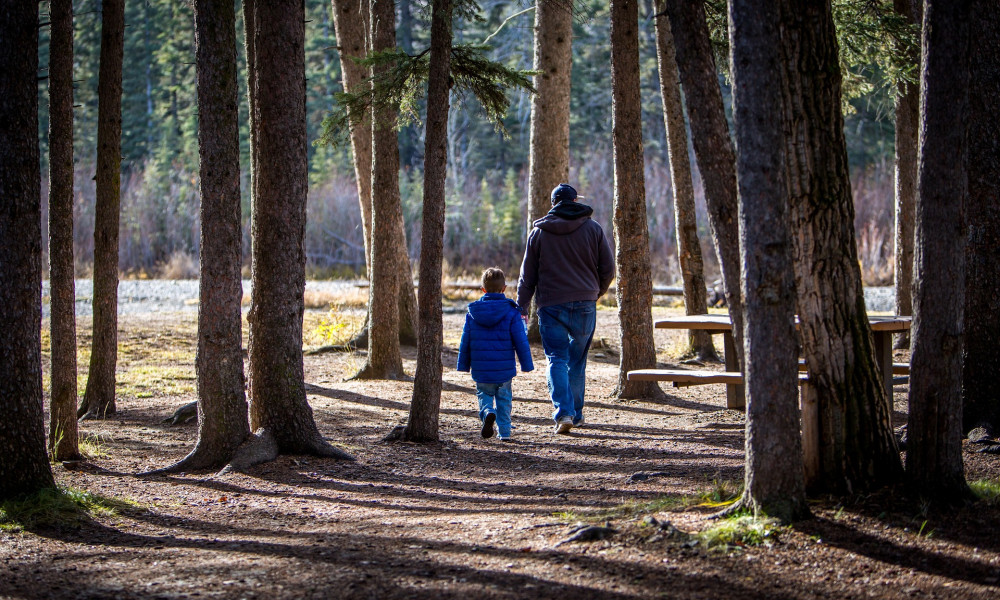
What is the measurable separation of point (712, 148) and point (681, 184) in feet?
24.4

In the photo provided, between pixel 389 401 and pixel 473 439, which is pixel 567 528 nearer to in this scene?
pixel 473 439

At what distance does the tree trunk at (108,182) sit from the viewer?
9188 mm

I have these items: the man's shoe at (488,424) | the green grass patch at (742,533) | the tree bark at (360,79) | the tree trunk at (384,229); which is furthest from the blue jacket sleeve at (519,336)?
the tree bark at (360,79)

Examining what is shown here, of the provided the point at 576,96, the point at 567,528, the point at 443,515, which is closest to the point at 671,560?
the point at 567,528

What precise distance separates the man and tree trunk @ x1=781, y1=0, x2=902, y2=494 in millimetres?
3566

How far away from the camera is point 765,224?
4.46 metres

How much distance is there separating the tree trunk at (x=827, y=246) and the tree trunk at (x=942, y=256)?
0.79 feet

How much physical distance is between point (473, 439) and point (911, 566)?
493cm

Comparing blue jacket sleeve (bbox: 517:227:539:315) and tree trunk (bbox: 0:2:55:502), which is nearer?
tree trunk (bbox: 0:2:55:502)

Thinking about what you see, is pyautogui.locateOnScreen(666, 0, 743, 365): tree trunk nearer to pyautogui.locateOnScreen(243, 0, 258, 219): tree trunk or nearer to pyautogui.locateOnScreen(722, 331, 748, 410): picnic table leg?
pyautogui.locateOnScreen(722, 331, 748, 410): picnic table leg

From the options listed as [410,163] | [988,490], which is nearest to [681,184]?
[988,490]

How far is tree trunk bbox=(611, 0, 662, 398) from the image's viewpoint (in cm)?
956

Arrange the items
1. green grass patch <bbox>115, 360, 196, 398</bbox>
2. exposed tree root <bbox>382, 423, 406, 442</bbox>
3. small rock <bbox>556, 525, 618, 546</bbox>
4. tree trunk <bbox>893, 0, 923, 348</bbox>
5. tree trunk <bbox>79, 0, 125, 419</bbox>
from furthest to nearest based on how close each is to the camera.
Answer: tree trunk <bbox>893, 0, 923, 348</bbox> < green grass patch <bbox>115, 360, 196, 398</bbox> < tree trunk <bbox>79, 0, 125, 419</bbox> < exposed tree root <bbox>382, 423, 406, 442</bbox> < small rock <bbox>556, 525, 618, 546</bbox>

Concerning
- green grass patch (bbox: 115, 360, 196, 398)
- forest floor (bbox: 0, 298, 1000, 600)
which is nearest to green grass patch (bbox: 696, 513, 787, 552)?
forest floor (bbox: 0, 298, 1000, 600)
